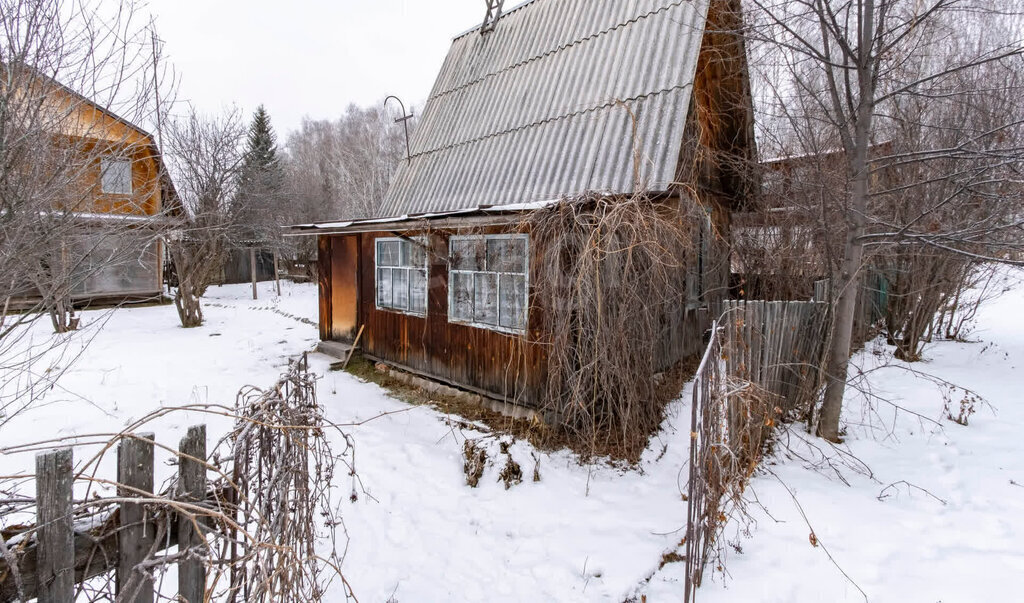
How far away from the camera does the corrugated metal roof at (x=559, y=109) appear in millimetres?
5965

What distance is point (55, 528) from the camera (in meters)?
1.42

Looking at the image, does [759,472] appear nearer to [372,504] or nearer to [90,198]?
[372,504]

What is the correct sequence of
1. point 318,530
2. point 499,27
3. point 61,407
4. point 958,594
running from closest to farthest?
point 958,594 < point 318,530 < point 61,407 < point 499,27

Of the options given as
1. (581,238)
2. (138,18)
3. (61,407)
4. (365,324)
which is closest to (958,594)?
(581,238)

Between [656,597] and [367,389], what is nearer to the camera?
[656,597]

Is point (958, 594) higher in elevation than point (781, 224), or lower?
lower

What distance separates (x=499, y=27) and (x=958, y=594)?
34.7 ft

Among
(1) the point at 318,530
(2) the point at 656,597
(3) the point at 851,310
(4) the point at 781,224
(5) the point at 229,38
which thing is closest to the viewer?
(2) the point at 656,597

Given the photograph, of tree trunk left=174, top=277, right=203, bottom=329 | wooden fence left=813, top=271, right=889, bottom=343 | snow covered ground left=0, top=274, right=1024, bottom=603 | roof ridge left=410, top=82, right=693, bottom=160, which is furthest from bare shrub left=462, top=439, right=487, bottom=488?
tree trunk left=174, top=277, right=203, bottom=329

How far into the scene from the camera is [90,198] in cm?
354

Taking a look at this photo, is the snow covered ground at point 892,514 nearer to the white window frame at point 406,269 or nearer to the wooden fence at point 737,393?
the wooden fence at point 737,393

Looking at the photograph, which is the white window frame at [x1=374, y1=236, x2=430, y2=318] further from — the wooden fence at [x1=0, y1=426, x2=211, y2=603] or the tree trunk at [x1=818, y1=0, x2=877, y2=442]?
the wooden fence at [x1=0, y1=426, x2=211, y2=603]

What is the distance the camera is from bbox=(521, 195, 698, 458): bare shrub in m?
4.50

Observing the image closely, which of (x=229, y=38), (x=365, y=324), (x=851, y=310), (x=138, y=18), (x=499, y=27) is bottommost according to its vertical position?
(x=365, y=324)
